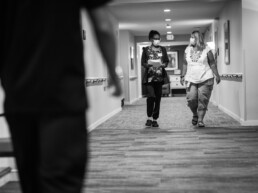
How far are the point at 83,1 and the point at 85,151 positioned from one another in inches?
15.3

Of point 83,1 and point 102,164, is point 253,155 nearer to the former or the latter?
point 102,164

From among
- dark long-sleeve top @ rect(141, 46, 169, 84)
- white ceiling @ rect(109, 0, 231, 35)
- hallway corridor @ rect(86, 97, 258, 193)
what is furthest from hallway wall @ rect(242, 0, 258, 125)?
white ceiling @ rect(109, 0, 231, 35)

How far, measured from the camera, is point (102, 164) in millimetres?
3861

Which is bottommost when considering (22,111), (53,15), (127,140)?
(127,140)

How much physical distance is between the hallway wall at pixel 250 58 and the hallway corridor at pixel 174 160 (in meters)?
0.33

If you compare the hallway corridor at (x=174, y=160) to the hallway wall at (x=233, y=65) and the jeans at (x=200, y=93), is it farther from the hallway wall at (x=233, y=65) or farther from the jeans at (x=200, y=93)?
the hallway wall at (x=233, y=65)

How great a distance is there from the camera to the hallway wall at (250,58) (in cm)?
637

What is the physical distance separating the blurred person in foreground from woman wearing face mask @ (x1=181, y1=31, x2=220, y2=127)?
503cm

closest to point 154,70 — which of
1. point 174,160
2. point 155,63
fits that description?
point 155,63

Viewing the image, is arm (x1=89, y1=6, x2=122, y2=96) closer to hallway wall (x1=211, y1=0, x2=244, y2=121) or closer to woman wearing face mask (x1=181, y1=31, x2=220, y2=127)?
woman wearing face mask (x1=181, y1=31, x2=220, y2=127)

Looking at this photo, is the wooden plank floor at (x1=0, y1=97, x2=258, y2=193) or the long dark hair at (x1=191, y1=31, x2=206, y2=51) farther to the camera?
the long dark hair at (x1=191, y1=31, x2=206, y2=51)

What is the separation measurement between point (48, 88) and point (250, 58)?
5.75 meters

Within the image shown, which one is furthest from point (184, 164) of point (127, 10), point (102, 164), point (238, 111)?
point (127, 10)

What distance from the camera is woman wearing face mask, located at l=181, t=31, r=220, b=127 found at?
6.03 meters
